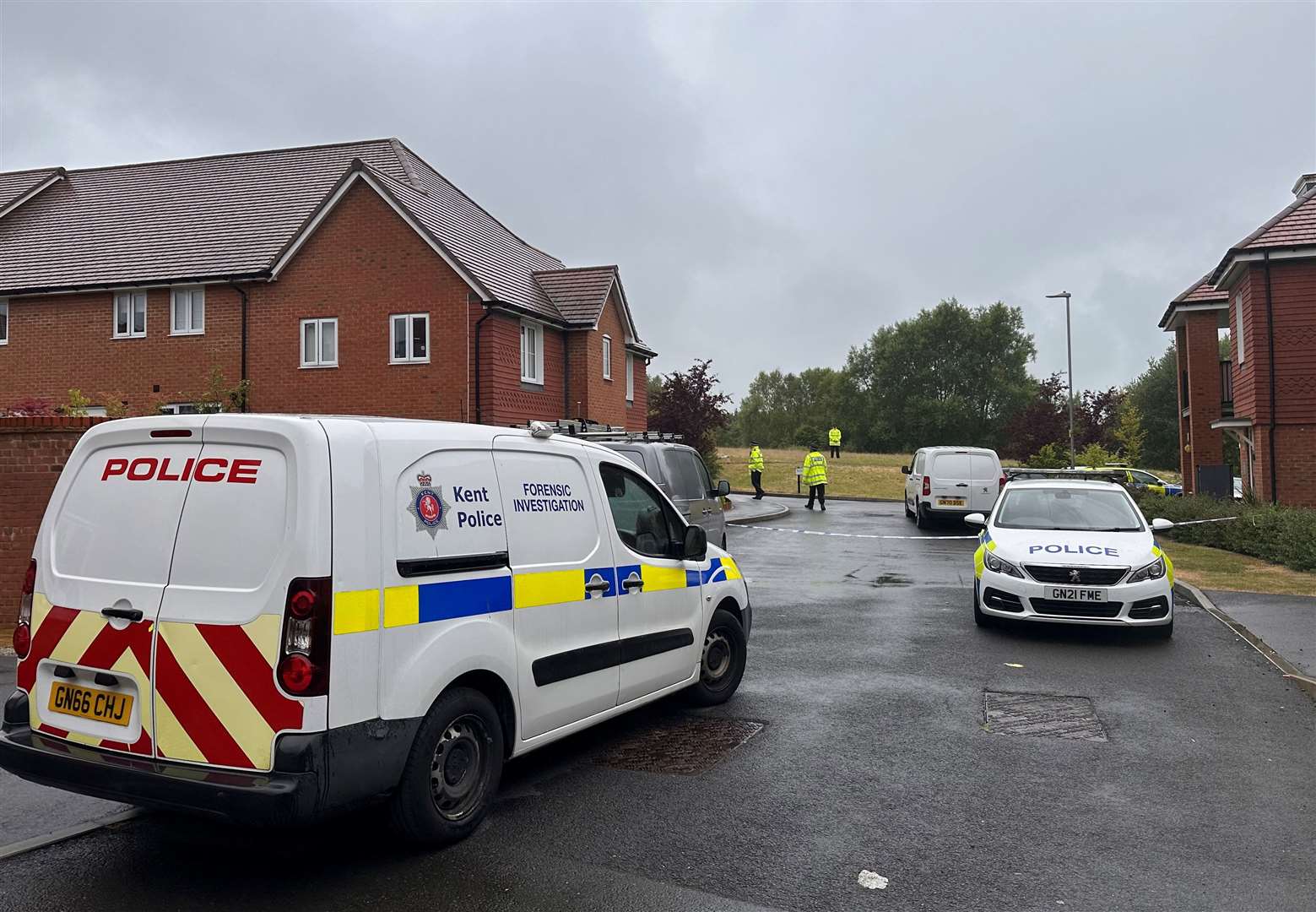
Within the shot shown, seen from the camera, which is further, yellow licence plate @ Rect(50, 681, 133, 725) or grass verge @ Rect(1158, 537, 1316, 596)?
grass verge @ Rect(1158, 537, 1316, 596)

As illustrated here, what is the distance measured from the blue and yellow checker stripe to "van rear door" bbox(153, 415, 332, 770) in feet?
0.52

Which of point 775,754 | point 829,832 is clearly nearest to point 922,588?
point 775,754

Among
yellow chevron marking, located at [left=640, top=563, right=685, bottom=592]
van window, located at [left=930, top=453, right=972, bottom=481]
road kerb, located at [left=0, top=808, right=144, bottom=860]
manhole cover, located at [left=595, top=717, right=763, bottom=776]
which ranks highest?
van window, located at [left=930, top=453, right=972, bottom=481]

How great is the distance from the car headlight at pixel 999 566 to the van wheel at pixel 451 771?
640 centimetres

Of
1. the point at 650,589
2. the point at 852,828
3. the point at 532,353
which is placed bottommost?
the point at 852,828

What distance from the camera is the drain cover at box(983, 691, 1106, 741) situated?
21.1 ft

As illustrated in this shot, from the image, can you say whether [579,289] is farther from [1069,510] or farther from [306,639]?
[306,639]

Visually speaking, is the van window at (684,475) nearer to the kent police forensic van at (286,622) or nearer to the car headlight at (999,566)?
the car headlight at (999,566)

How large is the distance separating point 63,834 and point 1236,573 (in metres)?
14.4

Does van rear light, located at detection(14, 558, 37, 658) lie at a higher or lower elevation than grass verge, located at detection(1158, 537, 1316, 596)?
higher

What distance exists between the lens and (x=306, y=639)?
392cm

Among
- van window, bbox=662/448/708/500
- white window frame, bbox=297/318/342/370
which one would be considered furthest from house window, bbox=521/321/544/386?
van window, bbox=662/448/708/500

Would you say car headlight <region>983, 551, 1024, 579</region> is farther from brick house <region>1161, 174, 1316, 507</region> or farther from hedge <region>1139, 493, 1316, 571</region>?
brick house <region>1161, 174, 1316, 507</region>

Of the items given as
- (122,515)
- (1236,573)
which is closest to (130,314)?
(122,515)
